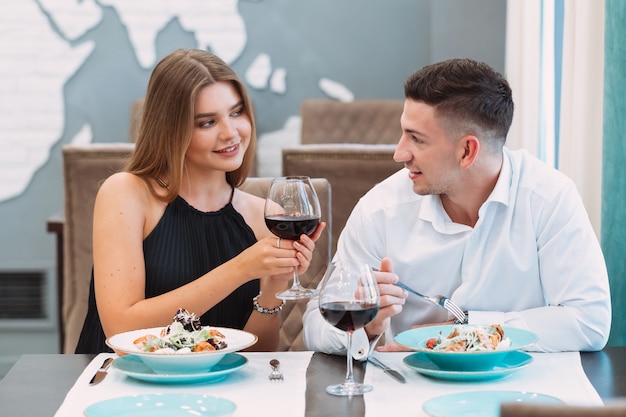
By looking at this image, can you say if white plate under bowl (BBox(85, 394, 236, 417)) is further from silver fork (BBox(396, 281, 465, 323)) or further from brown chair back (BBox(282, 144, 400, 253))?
brown chair back (BBox(282, 144, 400, 253))

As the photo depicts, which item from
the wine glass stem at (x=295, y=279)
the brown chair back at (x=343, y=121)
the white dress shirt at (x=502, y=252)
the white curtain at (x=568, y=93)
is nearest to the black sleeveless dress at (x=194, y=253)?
the white dress shirt at (x=502, y=252)

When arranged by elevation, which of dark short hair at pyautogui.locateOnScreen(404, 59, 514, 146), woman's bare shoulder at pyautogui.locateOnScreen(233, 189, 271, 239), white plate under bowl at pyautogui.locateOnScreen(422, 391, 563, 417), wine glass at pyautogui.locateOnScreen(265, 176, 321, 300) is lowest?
white plate under bowl at pyautogui.locateOnScreen(422, 391, 563, 417)

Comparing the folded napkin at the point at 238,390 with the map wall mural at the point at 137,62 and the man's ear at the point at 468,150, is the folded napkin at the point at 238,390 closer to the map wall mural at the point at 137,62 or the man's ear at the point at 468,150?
the man's ear at the point at 468,150

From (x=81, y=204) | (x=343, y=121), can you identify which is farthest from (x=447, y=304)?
(x=343, y=121)

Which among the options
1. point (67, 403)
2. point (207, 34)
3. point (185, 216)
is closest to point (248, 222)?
point (185, 216)

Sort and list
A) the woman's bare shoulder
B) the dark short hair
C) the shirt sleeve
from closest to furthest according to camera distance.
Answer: the shirt sleeve, the dark short hair, the woman's bare shoulder

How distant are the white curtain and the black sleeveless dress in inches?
33.4

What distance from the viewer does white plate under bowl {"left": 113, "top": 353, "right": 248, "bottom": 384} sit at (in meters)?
1.41

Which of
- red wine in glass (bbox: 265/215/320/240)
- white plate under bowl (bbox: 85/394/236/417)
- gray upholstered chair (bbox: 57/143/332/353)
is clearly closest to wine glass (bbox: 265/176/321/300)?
red wine in glass (bbox: 265/215/320/240)

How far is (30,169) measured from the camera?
15.2 feet

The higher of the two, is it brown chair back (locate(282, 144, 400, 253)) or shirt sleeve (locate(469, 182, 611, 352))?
brown chair back (locate(282, 144, 400, 253))

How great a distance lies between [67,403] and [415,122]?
95 cm

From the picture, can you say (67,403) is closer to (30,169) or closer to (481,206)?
(481,206)

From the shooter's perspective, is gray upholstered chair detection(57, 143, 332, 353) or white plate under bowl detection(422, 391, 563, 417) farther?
gray upholstered chair detection(57, 143, 332, 353)
